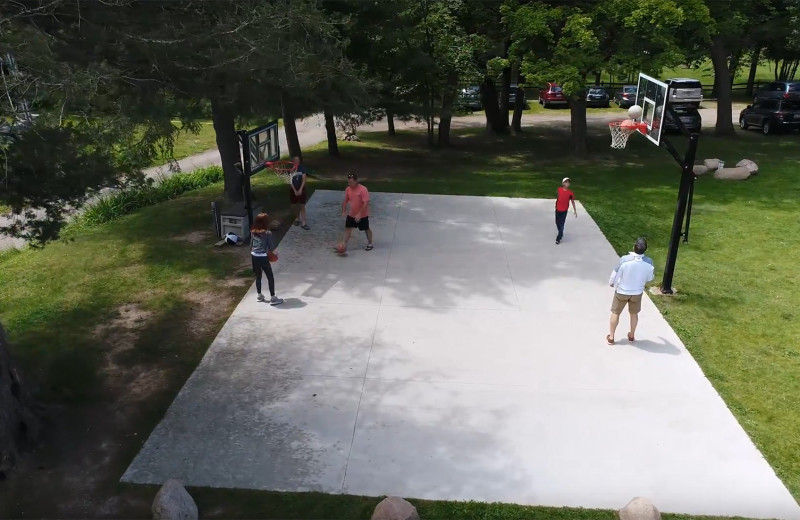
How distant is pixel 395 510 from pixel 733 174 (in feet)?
55.6

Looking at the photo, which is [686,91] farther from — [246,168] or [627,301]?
[627,301]

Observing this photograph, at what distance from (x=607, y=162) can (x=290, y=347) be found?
52.6ft

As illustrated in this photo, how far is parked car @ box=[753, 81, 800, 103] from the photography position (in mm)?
27078

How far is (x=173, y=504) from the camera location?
581cm

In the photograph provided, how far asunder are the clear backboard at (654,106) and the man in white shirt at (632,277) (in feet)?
10.5

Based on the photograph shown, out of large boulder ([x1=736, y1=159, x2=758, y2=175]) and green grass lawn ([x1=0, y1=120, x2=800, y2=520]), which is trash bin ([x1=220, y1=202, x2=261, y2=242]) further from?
large boulder ([x1=736, y1=159, x2=758, y2=175])

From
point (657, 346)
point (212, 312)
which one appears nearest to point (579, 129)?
point (657, 346)

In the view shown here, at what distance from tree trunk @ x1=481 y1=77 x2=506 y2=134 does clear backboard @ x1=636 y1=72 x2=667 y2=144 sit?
47.5 feet

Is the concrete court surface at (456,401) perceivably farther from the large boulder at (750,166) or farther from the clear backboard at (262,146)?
the large boulder at (750,166)

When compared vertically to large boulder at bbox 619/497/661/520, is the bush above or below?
above

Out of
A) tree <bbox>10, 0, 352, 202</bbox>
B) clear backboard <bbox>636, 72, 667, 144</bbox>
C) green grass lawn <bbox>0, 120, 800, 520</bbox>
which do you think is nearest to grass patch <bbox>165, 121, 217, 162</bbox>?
green grass lawn <bbox>0, 120, 800, 520</bbox>

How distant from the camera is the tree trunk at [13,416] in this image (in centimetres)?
649

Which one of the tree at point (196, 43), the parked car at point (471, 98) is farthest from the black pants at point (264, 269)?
the parked car at point (471, 98)

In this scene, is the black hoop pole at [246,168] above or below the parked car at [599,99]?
above
